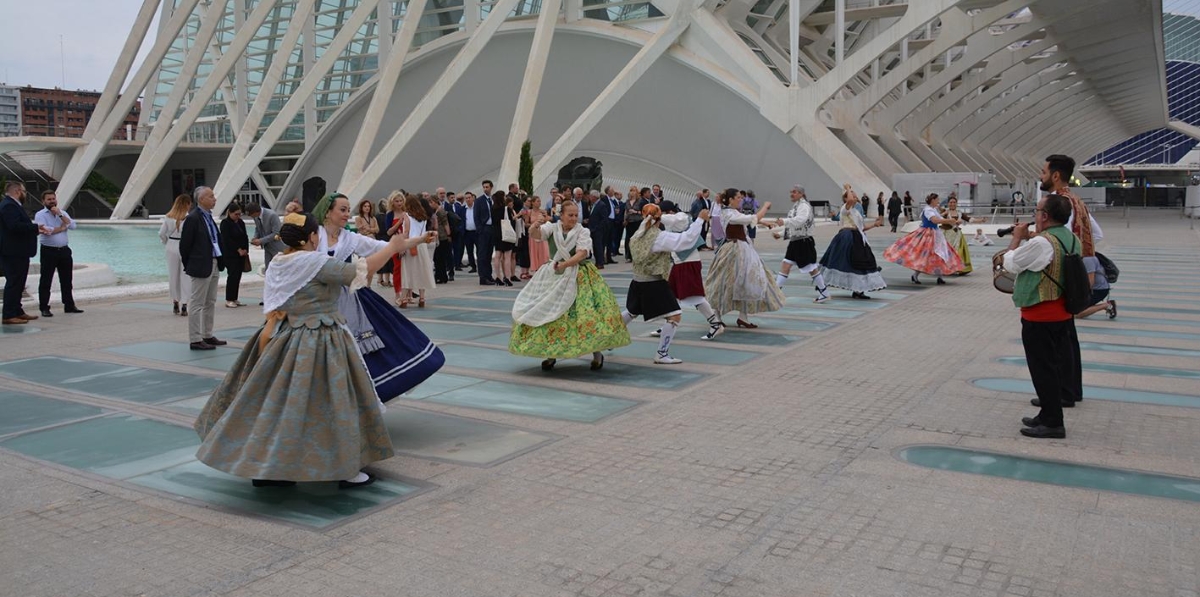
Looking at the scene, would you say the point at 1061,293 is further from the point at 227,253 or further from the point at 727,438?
the point at 227,253

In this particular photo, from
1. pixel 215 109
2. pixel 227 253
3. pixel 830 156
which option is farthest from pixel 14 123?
pixel 227 253

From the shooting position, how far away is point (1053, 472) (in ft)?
18.3

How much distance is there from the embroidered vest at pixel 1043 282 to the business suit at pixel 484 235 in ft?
37.4

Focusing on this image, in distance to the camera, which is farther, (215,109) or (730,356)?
(215,109)

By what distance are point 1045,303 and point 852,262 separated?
Result: 794cm

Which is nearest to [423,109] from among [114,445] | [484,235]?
[484,235]

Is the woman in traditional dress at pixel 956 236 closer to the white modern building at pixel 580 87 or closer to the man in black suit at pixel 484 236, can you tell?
the man in black suit at pixel 484 236

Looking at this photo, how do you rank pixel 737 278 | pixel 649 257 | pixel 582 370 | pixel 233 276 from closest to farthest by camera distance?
pixel 582 370, pixel 649 257, pixel 737 278, pixel 233 276

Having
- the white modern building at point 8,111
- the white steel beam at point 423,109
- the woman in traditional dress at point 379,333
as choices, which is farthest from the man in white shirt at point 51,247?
the white modern building at point 8,111

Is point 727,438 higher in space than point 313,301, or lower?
lower

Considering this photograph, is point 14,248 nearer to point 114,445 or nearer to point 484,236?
point 484,236

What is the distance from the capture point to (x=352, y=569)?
4.19 m

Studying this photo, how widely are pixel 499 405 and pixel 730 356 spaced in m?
2.94

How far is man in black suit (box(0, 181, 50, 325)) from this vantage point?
11891 millimetres
